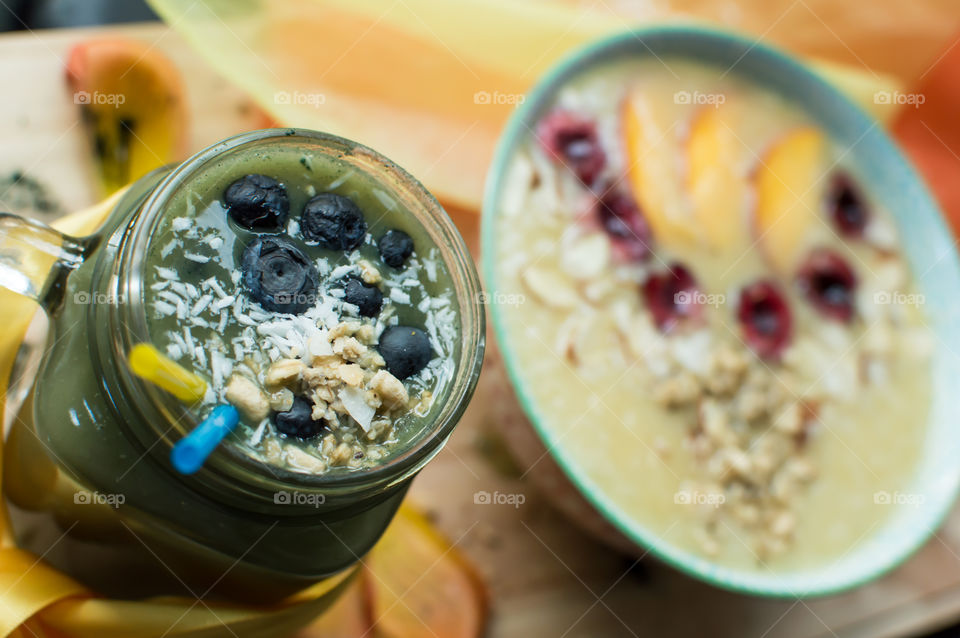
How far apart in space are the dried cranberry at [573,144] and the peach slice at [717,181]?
14 centimetres

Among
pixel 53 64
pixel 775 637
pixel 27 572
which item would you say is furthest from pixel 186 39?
pixel 775 637

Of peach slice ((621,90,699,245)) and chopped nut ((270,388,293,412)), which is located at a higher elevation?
chopped nut ((270,388,293,412))

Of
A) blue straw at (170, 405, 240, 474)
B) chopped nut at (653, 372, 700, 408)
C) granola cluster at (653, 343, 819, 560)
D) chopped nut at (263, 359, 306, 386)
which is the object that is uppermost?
chopped nut at (263, 359, 306, 386)

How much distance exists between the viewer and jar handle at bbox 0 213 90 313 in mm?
625

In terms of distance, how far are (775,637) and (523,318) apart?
57cm

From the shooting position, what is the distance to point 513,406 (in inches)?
39.9

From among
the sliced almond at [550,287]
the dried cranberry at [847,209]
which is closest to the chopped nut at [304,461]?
the sliced almond at [550,287]

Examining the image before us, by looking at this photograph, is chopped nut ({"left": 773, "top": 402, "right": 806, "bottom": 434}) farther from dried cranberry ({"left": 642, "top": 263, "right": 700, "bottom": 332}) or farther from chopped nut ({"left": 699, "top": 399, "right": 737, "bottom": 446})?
dried cranberry ({"left": 642, "top": 263, "right": 700, "bottom": 332})

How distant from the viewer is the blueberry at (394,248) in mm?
657

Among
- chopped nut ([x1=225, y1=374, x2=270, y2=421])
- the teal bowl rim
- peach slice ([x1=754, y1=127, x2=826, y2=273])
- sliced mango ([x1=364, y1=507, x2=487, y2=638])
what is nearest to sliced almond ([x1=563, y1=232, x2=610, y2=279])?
the teal bowl rim

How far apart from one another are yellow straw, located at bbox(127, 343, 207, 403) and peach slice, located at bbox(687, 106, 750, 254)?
2.60 ft

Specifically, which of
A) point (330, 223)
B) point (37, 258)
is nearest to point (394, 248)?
point (330, 223)

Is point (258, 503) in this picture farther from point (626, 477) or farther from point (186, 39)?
point (186, 39)

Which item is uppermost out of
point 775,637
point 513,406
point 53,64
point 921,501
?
point 53,64
